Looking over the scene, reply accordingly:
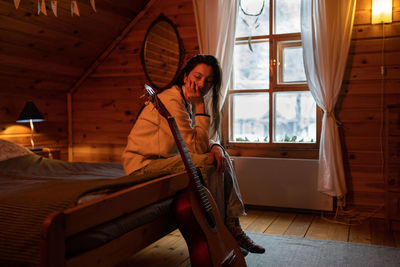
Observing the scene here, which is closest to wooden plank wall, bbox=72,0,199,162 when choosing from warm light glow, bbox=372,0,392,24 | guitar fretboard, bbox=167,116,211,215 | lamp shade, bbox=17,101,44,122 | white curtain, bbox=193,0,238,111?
white curtain, bbox=193,0,238,111

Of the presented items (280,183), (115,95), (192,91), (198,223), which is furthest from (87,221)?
(115,95)

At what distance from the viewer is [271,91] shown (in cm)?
368

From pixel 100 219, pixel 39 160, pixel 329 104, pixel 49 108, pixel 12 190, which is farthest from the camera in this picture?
pixel 49 108

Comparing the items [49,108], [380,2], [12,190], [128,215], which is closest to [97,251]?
[128,215]

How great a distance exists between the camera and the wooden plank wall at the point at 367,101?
3195 mm

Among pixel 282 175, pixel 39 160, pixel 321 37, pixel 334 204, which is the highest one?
pixel 321 37

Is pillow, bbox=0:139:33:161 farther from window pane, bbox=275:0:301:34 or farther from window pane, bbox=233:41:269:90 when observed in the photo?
window pane, bbox=275:0:301:34

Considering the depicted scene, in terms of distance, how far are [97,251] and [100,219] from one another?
0.39 feet

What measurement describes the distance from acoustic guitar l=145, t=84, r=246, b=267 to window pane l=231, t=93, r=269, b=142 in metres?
2.09

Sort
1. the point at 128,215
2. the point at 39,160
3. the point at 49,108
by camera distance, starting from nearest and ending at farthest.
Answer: the point at 128,215
the point at 39,160
the point at 49,108

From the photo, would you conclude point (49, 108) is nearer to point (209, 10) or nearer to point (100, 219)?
point (209, 10)

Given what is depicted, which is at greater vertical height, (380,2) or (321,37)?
(380,2)

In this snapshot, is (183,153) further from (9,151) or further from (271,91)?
(271,91)

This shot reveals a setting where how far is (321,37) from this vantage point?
3.30 meters
